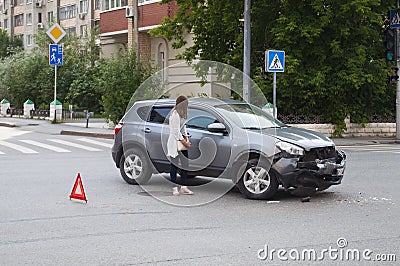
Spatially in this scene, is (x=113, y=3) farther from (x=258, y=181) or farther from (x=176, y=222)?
(x=176, y=222)

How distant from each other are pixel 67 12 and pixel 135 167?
59960 millimetres

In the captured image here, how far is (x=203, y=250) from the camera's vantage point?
7766mm

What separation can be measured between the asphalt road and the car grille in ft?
2.38

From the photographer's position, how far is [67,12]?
7050cm

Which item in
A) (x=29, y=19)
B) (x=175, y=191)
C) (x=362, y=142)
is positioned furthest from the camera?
(x=29, y=19)

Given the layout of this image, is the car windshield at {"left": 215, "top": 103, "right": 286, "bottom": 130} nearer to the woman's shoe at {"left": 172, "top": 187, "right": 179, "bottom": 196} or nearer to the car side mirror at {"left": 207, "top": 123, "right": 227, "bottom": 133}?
the car side mirror at {"left": 207, "top": 123, "right": 227, "bottom": 133}

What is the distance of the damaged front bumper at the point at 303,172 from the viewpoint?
1126 centimetres

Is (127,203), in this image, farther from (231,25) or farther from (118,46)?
(118,46)

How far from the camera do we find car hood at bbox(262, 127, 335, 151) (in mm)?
11414

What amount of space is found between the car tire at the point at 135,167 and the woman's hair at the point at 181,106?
5.26 feet

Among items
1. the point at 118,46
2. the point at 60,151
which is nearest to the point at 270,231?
the point at 60,151

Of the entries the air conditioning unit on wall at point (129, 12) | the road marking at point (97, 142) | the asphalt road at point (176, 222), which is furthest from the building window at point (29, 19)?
the asphalt road at point (176, 222)

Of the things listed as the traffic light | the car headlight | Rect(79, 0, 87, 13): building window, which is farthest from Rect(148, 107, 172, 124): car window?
Rect(79, 0, 87, 13): building window

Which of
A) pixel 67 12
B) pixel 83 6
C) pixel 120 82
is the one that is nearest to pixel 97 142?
pixel 120 82
